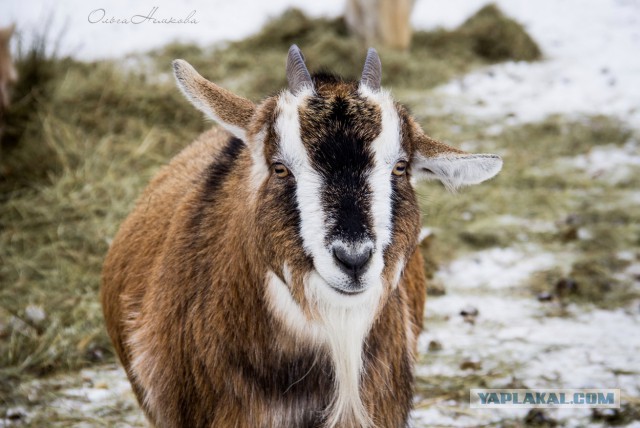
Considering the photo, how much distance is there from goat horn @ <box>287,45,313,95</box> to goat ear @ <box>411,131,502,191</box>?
50 centimetres

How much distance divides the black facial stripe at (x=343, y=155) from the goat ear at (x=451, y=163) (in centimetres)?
30

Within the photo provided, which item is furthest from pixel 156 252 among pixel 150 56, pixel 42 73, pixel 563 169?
pixel 150 56

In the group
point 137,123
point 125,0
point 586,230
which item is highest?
point 125,0

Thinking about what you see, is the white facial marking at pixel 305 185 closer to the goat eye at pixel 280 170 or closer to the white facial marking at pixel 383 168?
the goat eye at pixel 280 170

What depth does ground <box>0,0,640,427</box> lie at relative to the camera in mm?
4586

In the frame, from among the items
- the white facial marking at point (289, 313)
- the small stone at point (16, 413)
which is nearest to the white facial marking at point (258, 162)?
the white facial marking at point (289, 313)

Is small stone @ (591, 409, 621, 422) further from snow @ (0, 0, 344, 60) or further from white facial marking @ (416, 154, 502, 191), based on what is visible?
snow @ (0, 0, 344, 60)

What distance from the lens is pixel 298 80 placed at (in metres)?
3.02

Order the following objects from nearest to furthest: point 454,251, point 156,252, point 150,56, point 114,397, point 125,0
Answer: point 156,252 < point 114,397 < point 454,251 < point 150,56 < point 125,0

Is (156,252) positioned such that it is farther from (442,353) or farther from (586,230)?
(586,230)

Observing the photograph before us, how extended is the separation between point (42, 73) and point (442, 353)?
479cm

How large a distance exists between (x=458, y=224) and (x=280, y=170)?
405 cm

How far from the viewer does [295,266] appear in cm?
275

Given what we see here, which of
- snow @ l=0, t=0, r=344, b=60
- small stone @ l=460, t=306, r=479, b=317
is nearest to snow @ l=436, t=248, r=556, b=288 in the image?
small stone @ l=460, t=306, r=479, b=317
